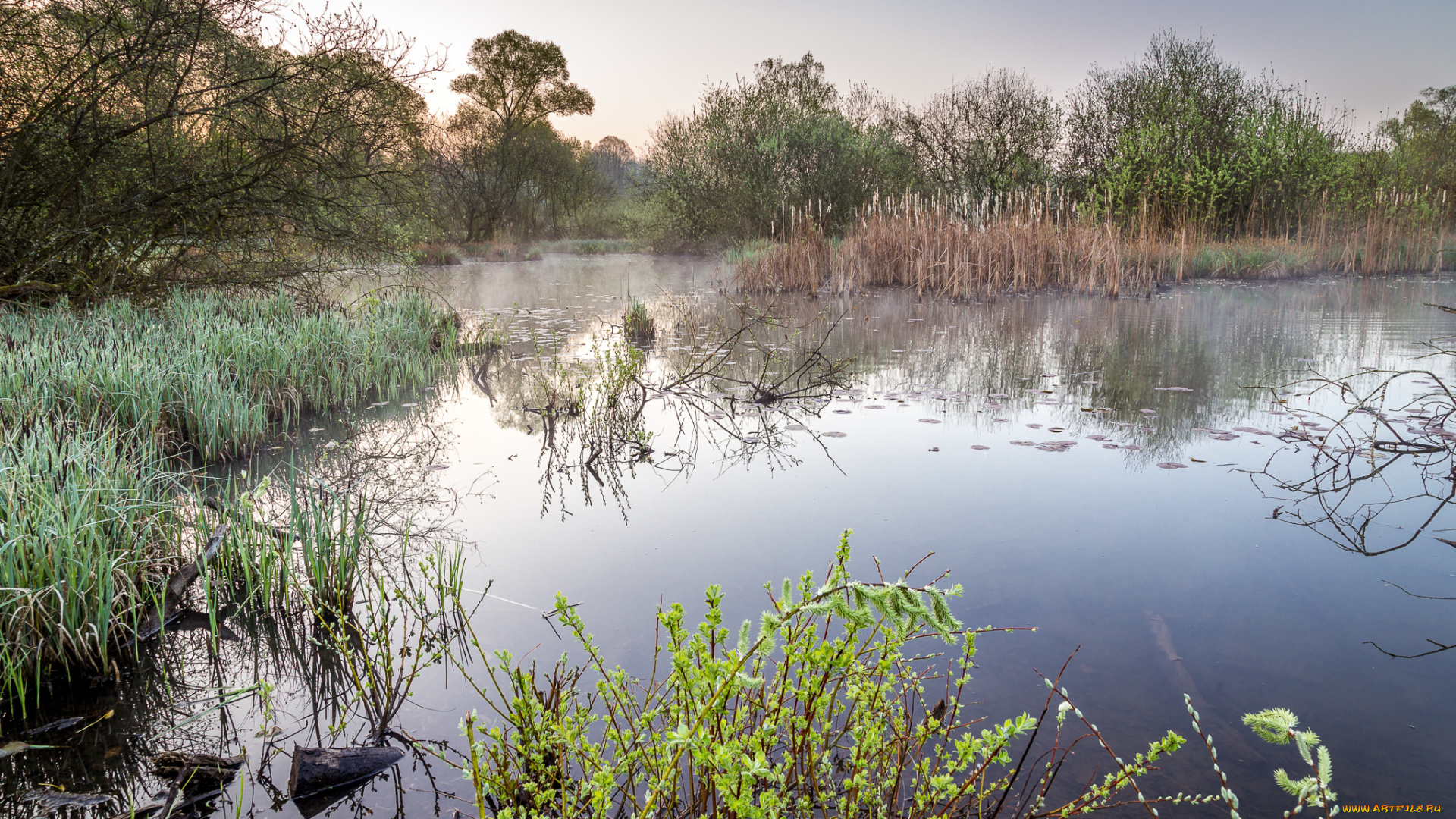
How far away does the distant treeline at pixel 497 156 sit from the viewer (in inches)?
269

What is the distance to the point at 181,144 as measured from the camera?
762 cm

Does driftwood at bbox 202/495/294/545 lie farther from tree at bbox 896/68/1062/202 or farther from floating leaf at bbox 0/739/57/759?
tree at bbox 896/68/1062/202

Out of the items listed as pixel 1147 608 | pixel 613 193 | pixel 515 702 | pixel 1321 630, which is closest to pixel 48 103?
pixel 515 702

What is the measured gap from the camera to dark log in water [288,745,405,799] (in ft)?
5.86

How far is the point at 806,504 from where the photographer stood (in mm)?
3715

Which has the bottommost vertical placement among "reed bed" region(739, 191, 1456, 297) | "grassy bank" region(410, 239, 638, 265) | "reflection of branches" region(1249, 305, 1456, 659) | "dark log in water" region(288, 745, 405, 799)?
"dark log in water" region(288, 745, 405, 799)

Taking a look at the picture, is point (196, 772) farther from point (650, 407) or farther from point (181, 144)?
point (181, 144)

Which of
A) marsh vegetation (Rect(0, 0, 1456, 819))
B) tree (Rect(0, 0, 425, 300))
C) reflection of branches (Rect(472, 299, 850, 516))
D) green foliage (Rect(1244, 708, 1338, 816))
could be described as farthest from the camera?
tree (Rect(0, 0, 425, 300))

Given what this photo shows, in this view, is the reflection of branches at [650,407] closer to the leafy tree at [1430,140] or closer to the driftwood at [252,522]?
the driftwood at [252,522]

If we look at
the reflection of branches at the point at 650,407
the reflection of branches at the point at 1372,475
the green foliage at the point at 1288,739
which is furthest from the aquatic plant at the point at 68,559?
the reflection of branches at the point at 1372,475

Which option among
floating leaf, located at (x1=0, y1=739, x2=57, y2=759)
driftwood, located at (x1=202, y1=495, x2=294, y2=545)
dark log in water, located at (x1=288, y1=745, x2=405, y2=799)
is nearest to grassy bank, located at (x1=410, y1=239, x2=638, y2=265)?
driftwood, located at (x1=202, y1=495, x2=294, y2=545)

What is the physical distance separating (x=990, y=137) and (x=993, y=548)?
24.7 m

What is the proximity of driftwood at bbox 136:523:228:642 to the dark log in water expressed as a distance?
3.59 feet

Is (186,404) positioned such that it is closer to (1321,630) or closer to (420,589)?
(420,589)
